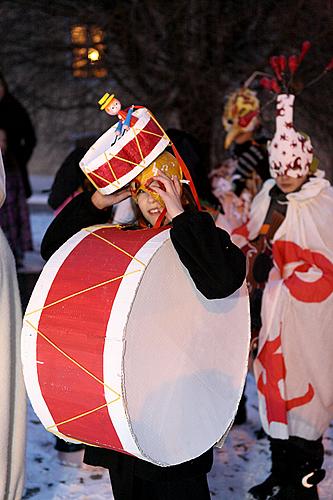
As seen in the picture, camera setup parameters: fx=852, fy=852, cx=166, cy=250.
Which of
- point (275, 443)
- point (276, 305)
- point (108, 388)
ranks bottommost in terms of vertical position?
point (275, 443)

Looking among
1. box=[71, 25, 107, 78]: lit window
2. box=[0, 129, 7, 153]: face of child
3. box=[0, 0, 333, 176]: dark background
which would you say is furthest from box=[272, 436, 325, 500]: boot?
box=[71, 25, 107, 78]: lit window

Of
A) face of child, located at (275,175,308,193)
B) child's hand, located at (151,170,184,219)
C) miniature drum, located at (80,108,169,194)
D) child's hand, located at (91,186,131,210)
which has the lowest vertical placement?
face of child, located at (275,175,308,193)

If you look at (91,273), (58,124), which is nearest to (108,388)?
(91,273)

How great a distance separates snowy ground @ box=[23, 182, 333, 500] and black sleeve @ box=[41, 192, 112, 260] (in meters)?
1.45

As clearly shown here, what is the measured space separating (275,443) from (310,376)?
0.36 metres

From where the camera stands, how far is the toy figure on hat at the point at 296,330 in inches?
152

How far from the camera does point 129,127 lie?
8.74 feet

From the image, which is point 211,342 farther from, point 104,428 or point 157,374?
point 104,428

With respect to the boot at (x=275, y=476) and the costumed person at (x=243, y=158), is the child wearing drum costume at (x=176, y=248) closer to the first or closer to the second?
the boot at (x=275, y=476)

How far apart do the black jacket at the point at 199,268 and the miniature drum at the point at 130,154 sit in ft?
0.75

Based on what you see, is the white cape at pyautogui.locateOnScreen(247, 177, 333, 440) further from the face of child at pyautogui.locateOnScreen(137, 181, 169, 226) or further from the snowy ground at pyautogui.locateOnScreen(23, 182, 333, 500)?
the face of child at pyautogui.locateOnScreen(137, 181, 169, 226)

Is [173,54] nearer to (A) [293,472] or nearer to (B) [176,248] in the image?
(A) [293,472]

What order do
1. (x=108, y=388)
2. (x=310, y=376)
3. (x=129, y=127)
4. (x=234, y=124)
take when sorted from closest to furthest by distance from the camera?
(x=108, y=388) < (x=129, y=127) < (x=310, y=376) < (x=234, y=124)

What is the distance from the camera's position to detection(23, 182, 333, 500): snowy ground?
3.96m
